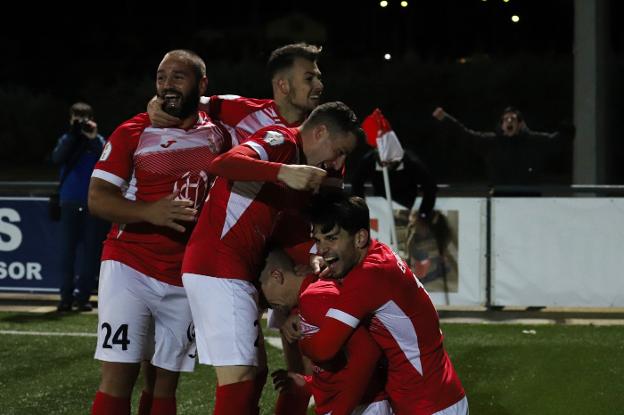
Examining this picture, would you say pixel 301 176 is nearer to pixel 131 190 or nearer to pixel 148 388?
pixel 131 190

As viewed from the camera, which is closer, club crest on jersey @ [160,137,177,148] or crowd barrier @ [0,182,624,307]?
club crest on jersey @ [160,137,177,148]

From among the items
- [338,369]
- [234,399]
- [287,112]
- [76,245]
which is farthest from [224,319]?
[76,245]

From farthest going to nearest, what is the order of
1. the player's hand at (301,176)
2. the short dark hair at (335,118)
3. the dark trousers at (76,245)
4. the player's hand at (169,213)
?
1. the dark trousers at (76,245)
2. the player's hand at (169,213)
3. the short dark hair at (335,118)
4. the player's hand at (301,176)

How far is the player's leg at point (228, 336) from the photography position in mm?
5055

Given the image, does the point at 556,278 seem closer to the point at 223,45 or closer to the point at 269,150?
the point at 269,150

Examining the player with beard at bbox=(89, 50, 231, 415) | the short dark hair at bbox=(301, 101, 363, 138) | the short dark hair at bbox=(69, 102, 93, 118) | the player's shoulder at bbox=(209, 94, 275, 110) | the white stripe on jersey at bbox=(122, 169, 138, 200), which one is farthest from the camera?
the short dark hair at bbox=(69, 102, 93, 118)

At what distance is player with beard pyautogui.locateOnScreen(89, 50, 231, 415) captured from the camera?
5496mm

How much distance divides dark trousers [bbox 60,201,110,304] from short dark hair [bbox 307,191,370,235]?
702cm

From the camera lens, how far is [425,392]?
16.0 ft

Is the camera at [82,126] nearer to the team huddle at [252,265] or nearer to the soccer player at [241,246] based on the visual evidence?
the team huddle at [252,265]

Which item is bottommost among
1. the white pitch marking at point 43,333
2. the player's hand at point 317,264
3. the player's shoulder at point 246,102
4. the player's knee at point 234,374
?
the white pitch marking at point 43,333

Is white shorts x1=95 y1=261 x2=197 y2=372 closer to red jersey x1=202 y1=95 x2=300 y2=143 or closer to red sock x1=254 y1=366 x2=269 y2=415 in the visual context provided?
red sock x1=254 y1=366 x2=269 y2=415

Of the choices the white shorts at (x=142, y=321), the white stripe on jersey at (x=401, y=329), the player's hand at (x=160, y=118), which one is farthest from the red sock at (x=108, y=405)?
the white stripe on jersey at (x=401, y=329)

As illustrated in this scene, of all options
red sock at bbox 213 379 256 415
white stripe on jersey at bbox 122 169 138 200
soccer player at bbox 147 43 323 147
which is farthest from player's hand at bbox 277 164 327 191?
white stripe on jersey at bbox 122 169 138 200
